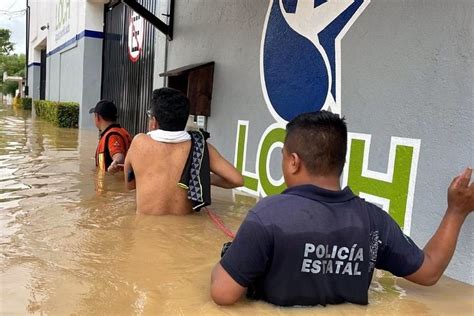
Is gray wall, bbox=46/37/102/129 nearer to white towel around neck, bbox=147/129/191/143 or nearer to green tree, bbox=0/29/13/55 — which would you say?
white towel around neck, bbox=147/129/191/143

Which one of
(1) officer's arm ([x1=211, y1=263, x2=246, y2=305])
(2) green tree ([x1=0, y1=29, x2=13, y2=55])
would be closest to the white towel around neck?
(1) officer's arm ([x1=211, y1=263, x2=246, y2=305])

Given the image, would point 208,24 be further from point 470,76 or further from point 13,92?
point 13,92

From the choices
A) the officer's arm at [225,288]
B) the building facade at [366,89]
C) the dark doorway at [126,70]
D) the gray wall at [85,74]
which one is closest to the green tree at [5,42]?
the gray wall at [85,74]

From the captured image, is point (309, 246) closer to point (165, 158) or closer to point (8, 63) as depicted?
point (165, 158)

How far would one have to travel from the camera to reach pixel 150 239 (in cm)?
359

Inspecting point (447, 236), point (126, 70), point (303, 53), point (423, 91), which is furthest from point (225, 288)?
point (126, 70)

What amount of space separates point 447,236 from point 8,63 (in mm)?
68995

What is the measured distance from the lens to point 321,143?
2.17 meters

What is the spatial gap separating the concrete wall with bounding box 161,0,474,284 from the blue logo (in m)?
0.01

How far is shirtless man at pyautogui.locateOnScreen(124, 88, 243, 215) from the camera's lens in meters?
3.81

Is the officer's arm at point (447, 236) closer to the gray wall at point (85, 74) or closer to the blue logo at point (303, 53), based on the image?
the blue logo at point (303, 53)

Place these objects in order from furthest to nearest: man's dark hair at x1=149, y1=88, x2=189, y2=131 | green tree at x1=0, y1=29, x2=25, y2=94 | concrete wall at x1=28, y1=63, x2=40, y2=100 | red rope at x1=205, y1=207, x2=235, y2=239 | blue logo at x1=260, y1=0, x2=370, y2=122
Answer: green tree at x1=0, y1=29, x2=25, y2=94 → concrete wall at x1=28, y1=63, x2=40, y2=100 → blue logo at x1=260, y1=0, x2=370, y2=122 → red rope at x1=205, y1=207, x2=235, y2=239 → man's dark hair at x1=149, y1=88, x2=189, y2=131

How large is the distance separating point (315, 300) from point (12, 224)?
2730 millimetres

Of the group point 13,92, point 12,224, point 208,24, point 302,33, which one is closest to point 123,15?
point 208,24
